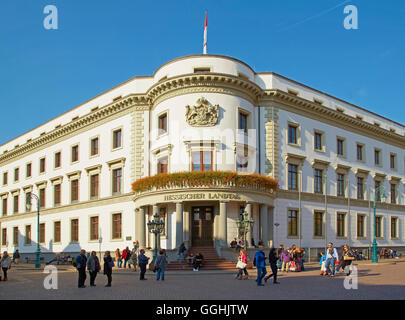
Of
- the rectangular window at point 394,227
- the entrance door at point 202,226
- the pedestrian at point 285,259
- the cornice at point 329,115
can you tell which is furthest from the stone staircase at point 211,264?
the rectangular window at point 394,227

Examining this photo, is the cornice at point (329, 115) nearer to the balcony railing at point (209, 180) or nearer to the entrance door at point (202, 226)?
the balcony railing at point (209, 180)

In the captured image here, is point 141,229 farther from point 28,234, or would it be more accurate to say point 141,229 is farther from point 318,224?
point 28,234

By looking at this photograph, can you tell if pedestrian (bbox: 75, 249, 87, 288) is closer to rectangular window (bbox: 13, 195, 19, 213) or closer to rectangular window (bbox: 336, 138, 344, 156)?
rectangular window (bbox: 336, 138, 344, 156)

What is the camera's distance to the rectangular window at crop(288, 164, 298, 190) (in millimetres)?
38625

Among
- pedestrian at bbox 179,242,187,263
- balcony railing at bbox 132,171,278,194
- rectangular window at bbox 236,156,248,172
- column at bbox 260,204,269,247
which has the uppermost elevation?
rectangular window at bbox 236,156,248,172

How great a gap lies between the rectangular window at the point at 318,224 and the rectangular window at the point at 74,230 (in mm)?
21953

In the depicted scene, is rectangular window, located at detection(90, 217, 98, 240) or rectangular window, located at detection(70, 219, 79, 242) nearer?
rectangular window, located at detection(90, 217, 98, 240)

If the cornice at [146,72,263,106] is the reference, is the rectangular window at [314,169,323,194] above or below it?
below

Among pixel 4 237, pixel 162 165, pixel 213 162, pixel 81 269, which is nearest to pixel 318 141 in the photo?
pixel 213 162

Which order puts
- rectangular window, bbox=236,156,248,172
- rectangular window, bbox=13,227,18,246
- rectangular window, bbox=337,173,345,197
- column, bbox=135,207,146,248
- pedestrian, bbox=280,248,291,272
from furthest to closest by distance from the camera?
rectangular window, bbox=13,227,18,246 < rectangular window, bbox=337,173,345,197 < column, bbox=135,207,146,248 < rectangular window, bbox=236,156,248,172 < pedestrian, bbox=280,248,291,272

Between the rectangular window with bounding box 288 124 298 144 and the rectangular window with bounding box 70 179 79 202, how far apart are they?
20.6m

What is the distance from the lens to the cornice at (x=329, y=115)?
38.1 m

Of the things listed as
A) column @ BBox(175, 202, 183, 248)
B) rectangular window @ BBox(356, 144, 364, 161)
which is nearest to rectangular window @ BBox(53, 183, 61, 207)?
column @ BBox(175, 202, 183, 248)
